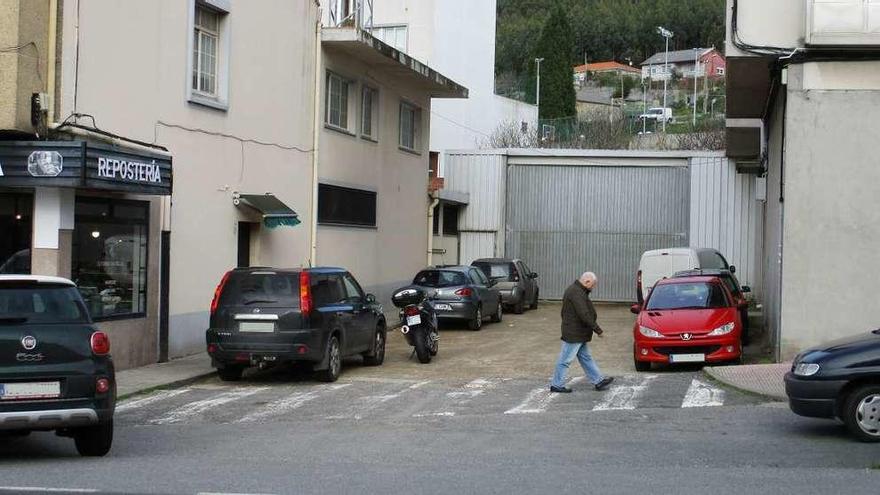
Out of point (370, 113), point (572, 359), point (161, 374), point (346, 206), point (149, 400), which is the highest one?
point (370, 113)

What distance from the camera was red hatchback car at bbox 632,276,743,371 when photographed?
1714 cm

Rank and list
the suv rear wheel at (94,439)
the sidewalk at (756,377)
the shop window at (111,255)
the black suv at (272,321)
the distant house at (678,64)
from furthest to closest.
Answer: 1. the distant house at (678,64)
2. the shop window at (111,255)
3. the black suv at (272,321)
4. the sidewalk at (756,377)
5. the suv rear wheel at (94,439)

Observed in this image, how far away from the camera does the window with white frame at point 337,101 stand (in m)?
25.4

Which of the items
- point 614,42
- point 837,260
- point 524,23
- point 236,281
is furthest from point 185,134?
point 614,42

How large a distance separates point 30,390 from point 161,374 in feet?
24.5

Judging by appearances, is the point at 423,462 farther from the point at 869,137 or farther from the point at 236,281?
the point at 869,137

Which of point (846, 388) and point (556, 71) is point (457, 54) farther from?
point (846, 388)

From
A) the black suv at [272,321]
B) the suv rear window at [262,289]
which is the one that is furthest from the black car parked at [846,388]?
the suv rear window at [262,289]

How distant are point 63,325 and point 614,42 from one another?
113099 millimetres

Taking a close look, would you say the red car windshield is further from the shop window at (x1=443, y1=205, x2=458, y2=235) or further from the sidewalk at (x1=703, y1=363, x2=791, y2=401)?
the shop window at (x1=443, y1=205, x2=458, y2=235)

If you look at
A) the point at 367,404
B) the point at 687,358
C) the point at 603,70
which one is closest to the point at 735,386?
the point at 687,358

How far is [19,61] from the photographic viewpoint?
14.4 m

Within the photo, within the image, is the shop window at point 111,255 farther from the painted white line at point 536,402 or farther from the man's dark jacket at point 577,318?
the man's dark jacket at point 577,318

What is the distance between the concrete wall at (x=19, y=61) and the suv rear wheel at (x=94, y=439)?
5.83 m
